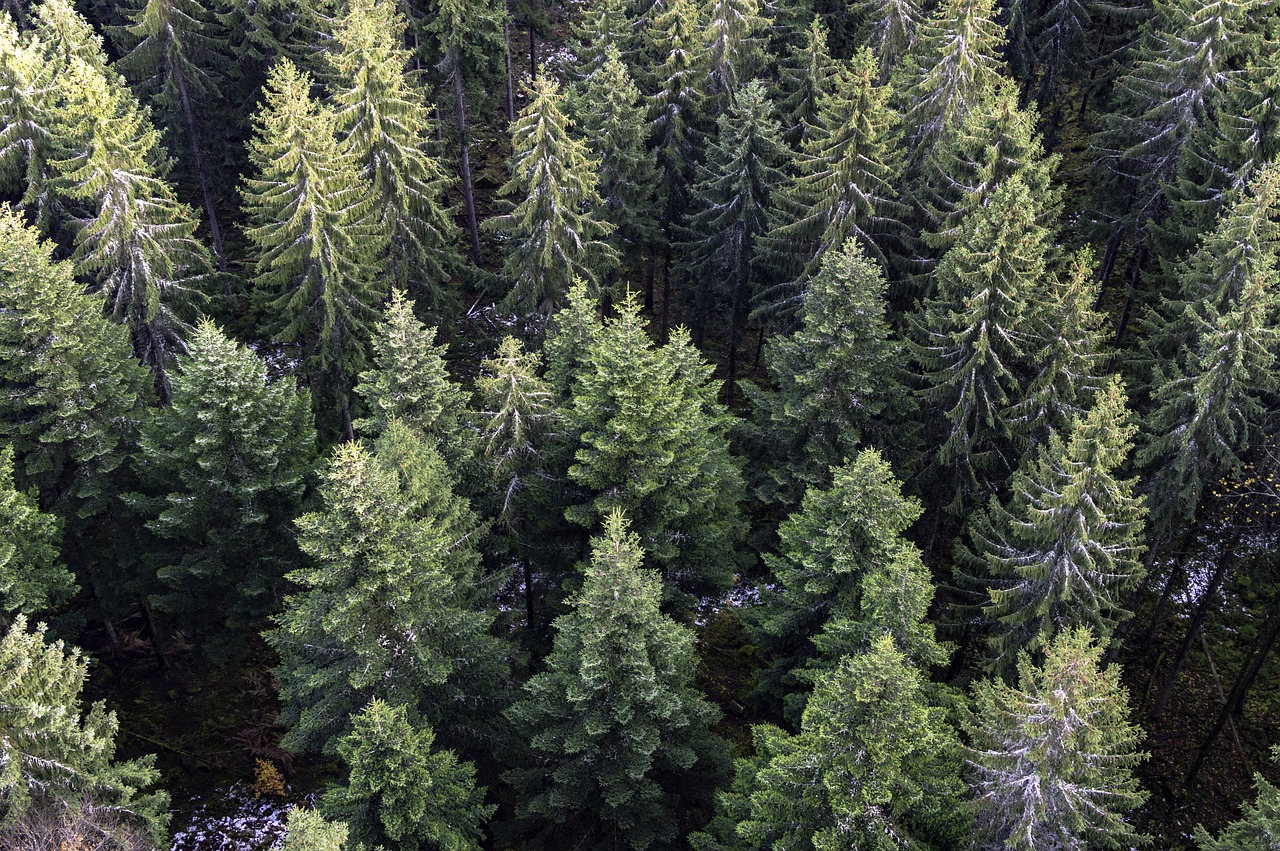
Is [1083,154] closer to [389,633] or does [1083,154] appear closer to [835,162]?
[835,162]

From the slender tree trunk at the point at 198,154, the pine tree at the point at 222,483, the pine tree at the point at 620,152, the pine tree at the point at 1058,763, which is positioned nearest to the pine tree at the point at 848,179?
the pine tree at the point at 620,152

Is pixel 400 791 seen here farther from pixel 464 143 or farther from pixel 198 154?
pixel 198 154

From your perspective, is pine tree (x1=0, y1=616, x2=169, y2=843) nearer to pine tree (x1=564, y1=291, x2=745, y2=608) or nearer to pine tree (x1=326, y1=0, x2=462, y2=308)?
pine tree (x1=564, y1=291, x2=745, y2=608)

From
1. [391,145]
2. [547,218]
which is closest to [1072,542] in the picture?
[547,218]

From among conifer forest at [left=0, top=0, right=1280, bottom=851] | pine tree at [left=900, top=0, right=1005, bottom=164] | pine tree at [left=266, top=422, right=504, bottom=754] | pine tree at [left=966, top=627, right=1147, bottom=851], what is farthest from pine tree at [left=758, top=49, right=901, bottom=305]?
pine tree at [left=966, top=627, right=1147, bottom=851]

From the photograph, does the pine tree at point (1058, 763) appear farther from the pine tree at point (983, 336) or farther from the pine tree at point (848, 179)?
the pine tree at point (848, 179)

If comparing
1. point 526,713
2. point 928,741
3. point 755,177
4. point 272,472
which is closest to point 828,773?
point 928,741
